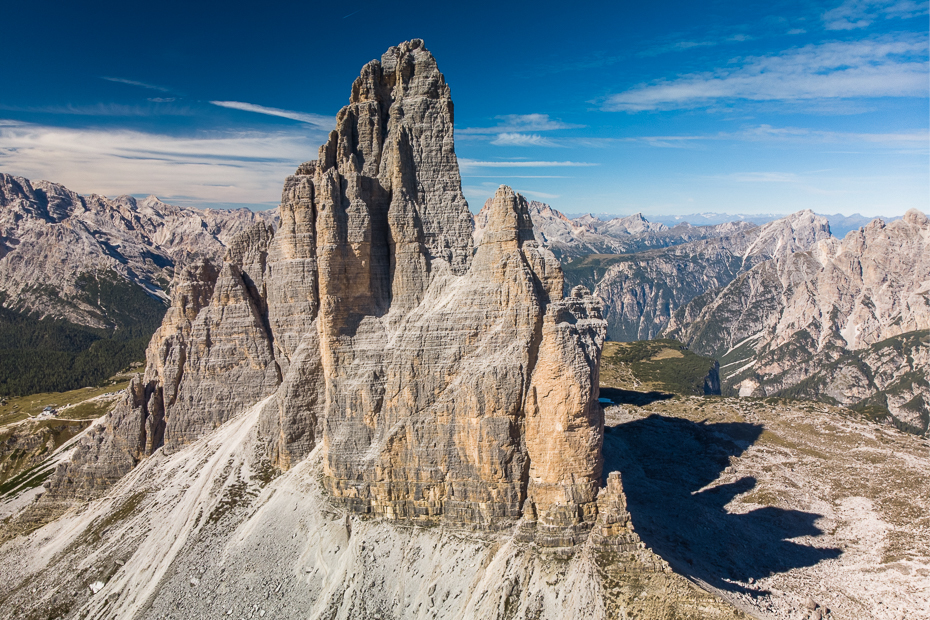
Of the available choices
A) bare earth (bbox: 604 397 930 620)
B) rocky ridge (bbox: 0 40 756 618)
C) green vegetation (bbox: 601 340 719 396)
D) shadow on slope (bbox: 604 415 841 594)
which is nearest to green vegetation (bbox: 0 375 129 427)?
rocky ridge (bbox: 0 40 756 618)

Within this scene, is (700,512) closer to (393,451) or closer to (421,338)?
(393,451)

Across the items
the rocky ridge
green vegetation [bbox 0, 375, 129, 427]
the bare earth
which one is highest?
the rocky ridge

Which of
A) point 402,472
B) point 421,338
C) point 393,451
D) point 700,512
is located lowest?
point 700,512

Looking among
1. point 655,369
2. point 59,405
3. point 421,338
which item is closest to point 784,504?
point 421,338

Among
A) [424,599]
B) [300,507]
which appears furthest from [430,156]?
[424,599]

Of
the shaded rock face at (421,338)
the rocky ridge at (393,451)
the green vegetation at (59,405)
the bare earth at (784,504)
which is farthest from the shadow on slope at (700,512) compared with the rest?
the green vegetation at (59,405)

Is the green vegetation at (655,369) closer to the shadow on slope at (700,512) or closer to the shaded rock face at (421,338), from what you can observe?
the shadow on slope at (700,512)

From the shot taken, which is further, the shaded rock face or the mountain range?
the shaded rock face

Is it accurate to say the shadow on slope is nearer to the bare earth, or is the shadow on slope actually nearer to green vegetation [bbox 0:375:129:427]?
the bare earth
